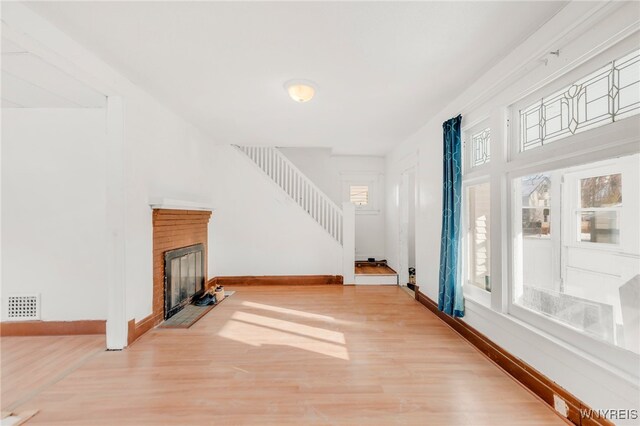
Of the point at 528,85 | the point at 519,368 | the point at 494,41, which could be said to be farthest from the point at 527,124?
the point at 519,368

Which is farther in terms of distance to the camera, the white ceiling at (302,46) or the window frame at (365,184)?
the window frame at (365,184)

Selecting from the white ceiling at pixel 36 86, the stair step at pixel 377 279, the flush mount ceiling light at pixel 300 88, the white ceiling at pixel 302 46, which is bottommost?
the stair step at pixel 377 279

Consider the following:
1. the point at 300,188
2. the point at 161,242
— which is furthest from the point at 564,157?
the point at 300,188

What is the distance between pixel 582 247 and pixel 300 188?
14.2 feet

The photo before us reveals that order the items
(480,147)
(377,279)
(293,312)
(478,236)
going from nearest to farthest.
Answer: (480,147) < (478,236) < (293,312) < (377,279)

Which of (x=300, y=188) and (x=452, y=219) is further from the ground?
(x=300, y=188)

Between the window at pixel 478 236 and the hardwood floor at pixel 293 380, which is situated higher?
the window at pixel 478 236

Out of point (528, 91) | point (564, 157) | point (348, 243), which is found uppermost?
point (528, 91)

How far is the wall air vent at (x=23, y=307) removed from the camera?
2895 millimetres

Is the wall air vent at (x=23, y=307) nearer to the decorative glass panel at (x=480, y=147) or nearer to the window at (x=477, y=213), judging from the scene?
the window at (x=477, y=213)

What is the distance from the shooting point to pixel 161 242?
3338 mm

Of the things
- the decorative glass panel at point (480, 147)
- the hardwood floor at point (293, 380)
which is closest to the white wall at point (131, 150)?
the hardwood floor at point (293, 380)

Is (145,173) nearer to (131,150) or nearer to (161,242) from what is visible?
(131,150)

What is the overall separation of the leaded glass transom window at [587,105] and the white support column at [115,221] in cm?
381
